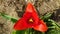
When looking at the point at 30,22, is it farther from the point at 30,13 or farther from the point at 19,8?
the point at 19,8

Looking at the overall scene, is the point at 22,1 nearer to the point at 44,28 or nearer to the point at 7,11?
the point at 7,11

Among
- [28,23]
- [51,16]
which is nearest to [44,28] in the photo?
[28,23]

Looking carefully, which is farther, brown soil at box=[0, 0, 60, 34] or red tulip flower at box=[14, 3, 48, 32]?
brown soil at box=[0, 0, 60, 34]

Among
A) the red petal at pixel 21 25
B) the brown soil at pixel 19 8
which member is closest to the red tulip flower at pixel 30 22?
the red petal at pixel 21 25

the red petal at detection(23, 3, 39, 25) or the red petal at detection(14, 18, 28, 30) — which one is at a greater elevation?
the red petal at detection(23, 3, 39, 25)

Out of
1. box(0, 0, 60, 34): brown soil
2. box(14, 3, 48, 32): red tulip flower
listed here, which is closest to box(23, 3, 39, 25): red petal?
box(14, 3, 48, 32): red tulip flower

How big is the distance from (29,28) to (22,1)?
1.32 ft

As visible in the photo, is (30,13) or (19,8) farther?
(19,8)

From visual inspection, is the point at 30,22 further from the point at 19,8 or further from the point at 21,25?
the point at 19,8

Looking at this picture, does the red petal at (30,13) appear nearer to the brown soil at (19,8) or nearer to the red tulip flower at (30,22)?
the red tulip flower at (30,22)

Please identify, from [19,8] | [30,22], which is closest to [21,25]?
[30,22]

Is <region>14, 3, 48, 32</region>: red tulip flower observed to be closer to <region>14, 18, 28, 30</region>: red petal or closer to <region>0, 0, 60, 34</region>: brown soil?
<region>14, 18, 28, 30</region>: red petal

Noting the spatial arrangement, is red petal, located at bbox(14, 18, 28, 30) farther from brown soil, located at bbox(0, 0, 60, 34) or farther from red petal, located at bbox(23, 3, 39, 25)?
brown soil, located at bbox(0, 0, 60, 34)

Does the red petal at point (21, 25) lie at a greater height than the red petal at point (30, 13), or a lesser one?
lesser
